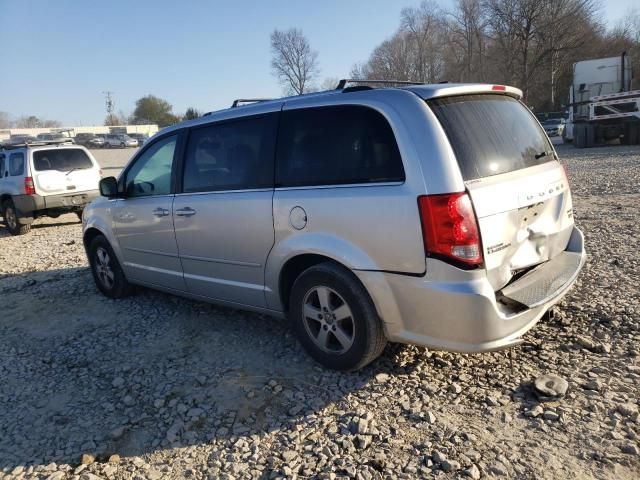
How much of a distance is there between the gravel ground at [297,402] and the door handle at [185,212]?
41.7 inches

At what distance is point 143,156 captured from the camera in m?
4.86

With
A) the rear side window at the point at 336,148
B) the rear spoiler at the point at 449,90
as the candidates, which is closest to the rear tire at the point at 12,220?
the rear side window at the point at 336,148

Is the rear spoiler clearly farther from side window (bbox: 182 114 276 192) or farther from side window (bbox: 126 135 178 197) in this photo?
side window (bbox: 126 135 178 197)

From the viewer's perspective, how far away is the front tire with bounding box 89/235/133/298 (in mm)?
5391

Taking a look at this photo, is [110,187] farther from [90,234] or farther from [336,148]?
[336,148]

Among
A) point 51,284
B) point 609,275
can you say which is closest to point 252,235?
point 609,275

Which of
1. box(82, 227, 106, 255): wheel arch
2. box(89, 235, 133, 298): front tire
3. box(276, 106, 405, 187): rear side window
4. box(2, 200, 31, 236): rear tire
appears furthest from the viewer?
box(2, 200, 31, 236): rear tire

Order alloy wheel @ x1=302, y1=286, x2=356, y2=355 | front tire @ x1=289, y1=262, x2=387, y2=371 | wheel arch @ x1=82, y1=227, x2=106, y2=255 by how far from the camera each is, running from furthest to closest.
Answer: wheel arch @ x1=82, y1=227, x2=106, y2=255 → alloy wheel @ x1=302, y1=286, x2=356, y2=355 → front tire @ x1=289, y1=262, x2=387, y2=371

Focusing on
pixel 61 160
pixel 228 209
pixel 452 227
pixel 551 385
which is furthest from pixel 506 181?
pixel 61 160

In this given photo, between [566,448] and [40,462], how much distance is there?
9.41 ft

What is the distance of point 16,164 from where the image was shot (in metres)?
10.7

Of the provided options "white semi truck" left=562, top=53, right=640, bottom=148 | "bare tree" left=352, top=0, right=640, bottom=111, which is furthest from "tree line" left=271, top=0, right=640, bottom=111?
"white semi truck" left=562, top=53, right=640, bottom=148

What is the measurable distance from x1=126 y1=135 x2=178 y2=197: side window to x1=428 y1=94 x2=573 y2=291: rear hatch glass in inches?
99.4

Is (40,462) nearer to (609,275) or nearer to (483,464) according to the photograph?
(483,464)
